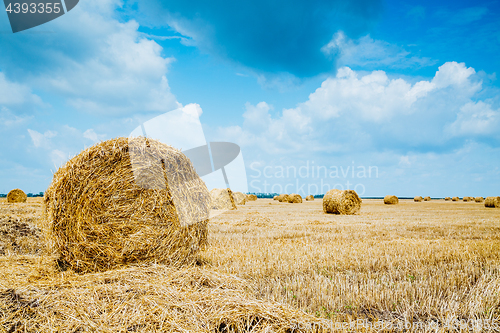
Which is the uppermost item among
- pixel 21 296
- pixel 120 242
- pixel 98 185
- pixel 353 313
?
pixel 98 185

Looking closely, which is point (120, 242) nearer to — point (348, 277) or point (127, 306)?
point (127, 306)

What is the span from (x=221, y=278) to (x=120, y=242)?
1.76m

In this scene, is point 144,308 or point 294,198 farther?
point 294,198

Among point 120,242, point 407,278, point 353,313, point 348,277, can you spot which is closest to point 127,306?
point 120,242

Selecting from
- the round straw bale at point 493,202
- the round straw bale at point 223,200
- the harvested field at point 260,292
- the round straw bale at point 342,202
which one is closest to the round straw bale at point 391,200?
the round straw bale at point 493,202

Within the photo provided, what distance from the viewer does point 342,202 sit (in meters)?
15.7

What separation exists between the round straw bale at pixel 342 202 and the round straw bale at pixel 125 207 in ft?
39.5

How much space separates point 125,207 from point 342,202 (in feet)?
43.0

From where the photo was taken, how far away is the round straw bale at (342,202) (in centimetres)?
1566

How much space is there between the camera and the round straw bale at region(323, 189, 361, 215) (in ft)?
51.4

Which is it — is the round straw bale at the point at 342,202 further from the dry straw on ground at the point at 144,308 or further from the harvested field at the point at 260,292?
the dry straw on ground at the point at 144,308

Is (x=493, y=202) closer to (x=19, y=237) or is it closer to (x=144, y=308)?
(x=144, y=308)

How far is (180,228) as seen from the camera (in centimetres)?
473

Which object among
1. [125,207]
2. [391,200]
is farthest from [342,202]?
[391,200]
